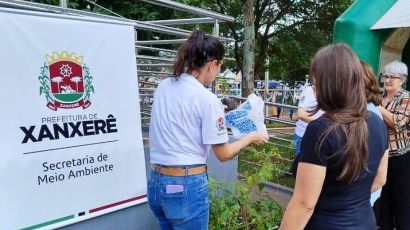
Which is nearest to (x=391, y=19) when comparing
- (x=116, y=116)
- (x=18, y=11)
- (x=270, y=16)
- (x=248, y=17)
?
(x=116, y=116)

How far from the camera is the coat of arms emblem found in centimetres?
250

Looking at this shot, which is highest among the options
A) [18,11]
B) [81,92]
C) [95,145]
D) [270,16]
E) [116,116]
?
[270,16]

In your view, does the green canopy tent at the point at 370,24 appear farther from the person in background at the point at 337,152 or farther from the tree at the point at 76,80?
the tree at the point at 76,80

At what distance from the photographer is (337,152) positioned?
160cm

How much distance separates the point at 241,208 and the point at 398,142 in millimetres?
1461

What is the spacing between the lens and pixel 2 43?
2291mm

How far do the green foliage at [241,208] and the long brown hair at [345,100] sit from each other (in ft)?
6.12

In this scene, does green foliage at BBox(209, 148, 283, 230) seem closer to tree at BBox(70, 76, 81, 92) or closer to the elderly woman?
the elderly woman

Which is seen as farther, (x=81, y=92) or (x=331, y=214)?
(x=81, y=92)

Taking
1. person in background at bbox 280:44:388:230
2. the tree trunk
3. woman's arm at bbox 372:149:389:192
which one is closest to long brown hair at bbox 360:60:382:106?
woman's arm at bbox 372:149:389:192

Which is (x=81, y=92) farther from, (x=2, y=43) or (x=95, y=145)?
(x=2, y=43)

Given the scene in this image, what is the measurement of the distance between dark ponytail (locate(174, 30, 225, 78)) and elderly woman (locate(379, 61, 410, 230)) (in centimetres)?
186

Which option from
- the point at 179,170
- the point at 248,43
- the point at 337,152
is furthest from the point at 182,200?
the point at 248,43

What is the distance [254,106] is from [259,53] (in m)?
14.0
